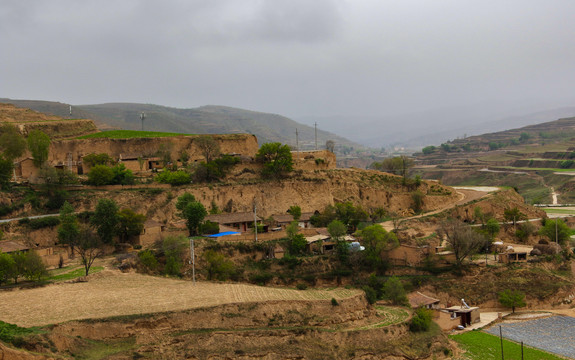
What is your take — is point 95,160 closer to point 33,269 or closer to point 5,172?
point 5,172

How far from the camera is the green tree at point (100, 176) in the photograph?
46219mm

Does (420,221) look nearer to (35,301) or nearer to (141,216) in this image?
(141,216)

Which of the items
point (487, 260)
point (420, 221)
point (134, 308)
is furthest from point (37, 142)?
point (487, 260)

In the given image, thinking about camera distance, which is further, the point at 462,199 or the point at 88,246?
the point at 462,199

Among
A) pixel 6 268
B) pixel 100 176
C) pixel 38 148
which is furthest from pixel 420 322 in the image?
pixel 38 148

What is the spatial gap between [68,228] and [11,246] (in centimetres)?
404

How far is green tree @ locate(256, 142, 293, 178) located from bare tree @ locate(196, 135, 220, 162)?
4.47 m

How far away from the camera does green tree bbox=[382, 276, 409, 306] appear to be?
35219 mm

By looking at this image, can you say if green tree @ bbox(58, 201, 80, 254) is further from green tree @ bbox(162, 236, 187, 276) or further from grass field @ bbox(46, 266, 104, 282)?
green tree @ bbox(162, 236, 187, 276)

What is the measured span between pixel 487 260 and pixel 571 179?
49.7 metres

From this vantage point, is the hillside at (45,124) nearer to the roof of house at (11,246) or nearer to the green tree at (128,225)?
the green tree at (128,225)

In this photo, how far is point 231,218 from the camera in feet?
149

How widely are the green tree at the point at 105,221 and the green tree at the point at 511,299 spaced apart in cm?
2631

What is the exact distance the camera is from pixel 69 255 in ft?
125
